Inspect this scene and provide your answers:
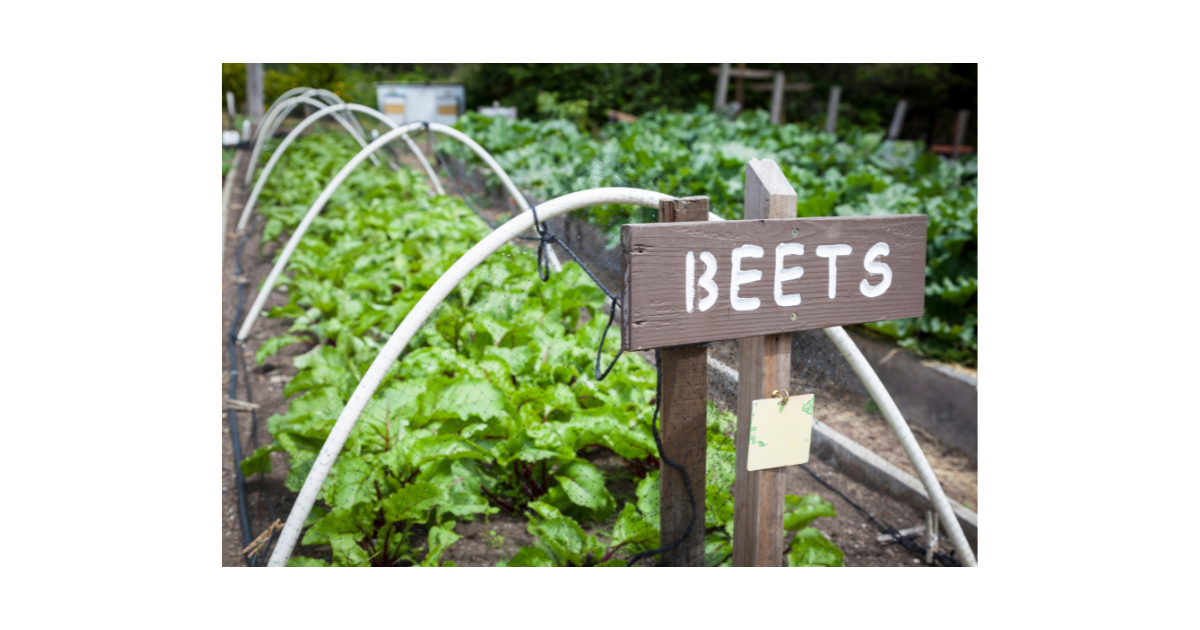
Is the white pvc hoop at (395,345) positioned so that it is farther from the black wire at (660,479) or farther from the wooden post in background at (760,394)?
the black wire at (660,479)

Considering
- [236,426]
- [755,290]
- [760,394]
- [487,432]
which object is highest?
[755,290]

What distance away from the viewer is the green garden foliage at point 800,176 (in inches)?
172

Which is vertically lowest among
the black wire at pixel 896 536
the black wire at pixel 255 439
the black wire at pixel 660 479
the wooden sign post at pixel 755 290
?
the black wire at pixel 896 536

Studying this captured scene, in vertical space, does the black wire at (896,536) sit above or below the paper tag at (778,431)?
below

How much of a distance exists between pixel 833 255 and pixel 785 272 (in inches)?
4.9

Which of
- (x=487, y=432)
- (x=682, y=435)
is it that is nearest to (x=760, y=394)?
(x=682, y=435)

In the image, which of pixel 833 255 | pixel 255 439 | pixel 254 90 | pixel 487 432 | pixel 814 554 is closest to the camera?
pixel 833 255

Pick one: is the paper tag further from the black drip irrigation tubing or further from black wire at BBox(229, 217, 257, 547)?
black wire at BBox(229, 217, 257, 547)

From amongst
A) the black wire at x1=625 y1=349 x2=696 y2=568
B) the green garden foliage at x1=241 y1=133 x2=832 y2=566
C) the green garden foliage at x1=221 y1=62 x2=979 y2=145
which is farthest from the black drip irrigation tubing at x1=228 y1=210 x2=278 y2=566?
the green garden foliage at x1=221 y1=62 x2=979 y2=145

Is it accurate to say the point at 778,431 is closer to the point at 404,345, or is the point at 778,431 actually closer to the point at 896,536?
the point at 404,345

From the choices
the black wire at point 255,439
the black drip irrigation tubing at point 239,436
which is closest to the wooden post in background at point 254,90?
the black drip irrigation tubing at point 239,436

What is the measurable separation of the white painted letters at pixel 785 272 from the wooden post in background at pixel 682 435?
26 cm

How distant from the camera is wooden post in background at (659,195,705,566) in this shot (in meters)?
1.82

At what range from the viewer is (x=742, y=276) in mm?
1502
